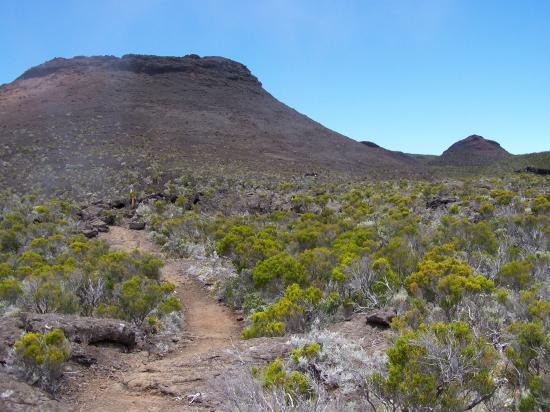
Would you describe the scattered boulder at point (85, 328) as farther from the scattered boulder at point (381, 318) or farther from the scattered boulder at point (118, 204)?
the scattered boulder at point (118, 204)

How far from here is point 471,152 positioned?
7888 cm

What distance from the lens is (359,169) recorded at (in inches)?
1907

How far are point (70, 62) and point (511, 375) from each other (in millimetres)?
77386

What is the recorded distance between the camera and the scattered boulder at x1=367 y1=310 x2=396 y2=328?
21.3 ft

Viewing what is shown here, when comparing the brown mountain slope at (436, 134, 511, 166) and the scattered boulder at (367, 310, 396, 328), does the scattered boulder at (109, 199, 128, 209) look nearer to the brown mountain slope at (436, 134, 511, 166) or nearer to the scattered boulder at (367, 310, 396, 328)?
the scattered boulder at (367, 310, 396, 328)

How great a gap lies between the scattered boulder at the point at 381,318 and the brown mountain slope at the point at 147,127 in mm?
27026

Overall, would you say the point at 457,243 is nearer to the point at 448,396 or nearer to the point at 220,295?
the point at 220,295

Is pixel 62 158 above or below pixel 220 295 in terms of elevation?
above

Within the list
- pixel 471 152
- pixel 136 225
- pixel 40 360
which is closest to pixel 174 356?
pixel 40 360

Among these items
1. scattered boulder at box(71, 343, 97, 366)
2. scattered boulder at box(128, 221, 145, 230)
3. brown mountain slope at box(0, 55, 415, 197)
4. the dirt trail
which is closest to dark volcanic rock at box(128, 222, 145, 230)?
scattered boulder at box(128, 221, 145, 230)

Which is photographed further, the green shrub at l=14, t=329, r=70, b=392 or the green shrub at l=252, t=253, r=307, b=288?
the green shrub at l=252, t=253, r=307, b=288

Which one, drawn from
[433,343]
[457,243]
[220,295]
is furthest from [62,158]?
[433,343]

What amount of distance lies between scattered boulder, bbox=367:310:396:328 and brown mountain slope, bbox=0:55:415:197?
2703 centimetres

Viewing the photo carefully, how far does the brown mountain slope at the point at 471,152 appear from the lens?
69250 mm
